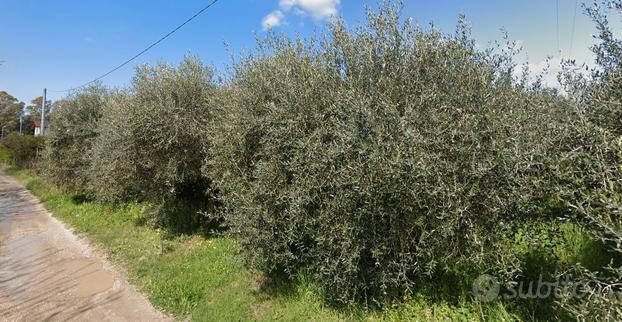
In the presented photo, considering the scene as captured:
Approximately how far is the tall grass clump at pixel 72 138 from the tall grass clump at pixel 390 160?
1075 cm

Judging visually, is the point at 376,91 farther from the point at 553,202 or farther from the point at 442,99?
the point at 553,202

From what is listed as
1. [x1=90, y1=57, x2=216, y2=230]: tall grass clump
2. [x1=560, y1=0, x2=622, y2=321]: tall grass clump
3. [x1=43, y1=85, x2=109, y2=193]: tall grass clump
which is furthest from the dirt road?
[x1=560, y1=0, x2=622, y2=321]: tall grass clump

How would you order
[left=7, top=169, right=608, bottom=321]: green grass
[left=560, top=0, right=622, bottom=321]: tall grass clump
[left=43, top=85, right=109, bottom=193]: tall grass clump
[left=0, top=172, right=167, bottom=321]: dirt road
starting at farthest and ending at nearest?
[left=43, top=85, right=109, bottom=193]: tall grass clump, [left=0, top=172, right=167, bottom=321]: dirt road, [left=7, top=169, right=608, bottom=321]: green grass, [left=560, top=0, right=622, bottom=321]: tall grass clump

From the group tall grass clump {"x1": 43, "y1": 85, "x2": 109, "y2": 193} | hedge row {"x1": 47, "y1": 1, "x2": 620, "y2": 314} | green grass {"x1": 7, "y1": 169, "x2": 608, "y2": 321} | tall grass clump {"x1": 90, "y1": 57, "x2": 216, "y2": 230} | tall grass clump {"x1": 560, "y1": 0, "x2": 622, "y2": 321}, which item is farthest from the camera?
tall grass clump {"x1": 43, "y1": 85, "x2": 109, "y2": 193}

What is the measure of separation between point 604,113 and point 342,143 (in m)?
2.47

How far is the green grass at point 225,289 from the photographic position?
4.93 metres

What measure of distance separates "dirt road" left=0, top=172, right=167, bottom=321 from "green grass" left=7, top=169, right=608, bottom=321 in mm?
323

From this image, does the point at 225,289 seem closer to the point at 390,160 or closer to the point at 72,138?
the point at 390,160

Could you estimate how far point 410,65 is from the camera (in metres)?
5.00

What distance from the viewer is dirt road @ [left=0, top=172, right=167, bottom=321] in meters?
6.00

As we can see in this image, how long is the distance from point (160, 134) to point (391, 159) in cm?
611

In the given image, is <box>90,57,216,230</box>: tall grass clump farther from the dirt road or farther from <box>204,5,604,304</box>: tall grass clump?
<box>204,5,604,304</box>: tall grass clump

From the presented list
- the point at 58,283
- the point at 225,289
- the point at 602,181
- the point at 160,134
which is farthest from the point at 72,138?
the point at 602,181

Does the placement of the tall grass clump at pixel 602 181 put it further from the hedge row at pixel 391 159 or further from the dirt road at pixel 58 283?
the dirt road at pixel 58 283
